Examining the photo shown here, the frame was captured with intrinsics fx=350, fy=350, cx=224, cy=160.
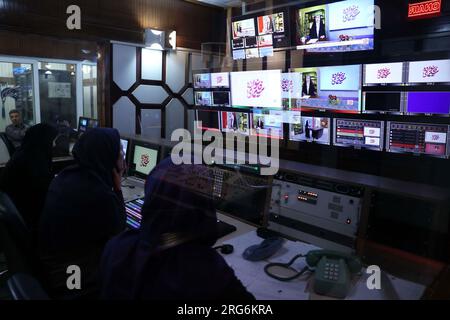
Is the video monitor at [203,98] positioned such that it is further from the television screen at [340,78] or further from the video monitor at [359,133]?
the video monitor at [359,133]

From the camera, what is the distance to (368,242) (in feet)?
4.63

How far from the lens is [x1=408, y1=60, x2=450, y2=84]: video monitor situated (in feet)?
8.09

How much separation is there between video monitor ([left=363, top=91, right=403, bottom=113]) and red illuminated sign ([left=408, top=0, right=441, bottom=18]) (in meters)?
0.65

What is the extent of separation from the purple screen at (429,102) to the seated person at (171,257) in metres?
2.21

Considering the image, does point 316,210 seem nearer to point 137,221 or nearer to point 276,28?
point 137,221

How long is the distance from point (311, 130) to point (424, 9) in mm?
1300

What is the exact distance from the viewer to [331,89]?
10.2ft

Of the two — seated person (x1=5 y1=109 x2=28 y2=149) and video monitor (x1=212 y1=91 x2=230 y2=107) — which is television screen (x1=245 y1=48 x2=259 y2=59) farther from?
seated person (x1=5 y1=109 x2=28 y2=149)

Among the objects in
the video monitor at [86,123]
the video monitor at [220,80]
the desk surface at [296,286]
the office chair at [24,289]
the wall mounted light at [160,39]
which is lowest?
the desk surface at [296,286]

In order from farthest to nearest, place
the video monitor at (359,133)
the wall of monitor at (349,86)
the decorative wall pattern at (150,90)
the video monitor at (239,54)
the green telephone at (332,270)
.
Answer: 1. the decorative wall pattern at (150,90)
2. the video monitor at (239,54)
3. the video monitor at (359,133)
4. the wall of monitor at (349,86)
5. the green telephone at (332,270)

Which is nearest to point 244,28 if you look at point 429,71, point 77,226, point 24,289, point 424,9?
point 424,9

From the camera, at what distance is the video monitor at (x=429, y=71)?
247cm

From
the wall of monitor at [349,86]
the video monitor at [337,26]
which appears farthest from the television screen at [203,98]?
the video monitor at [337,26]
